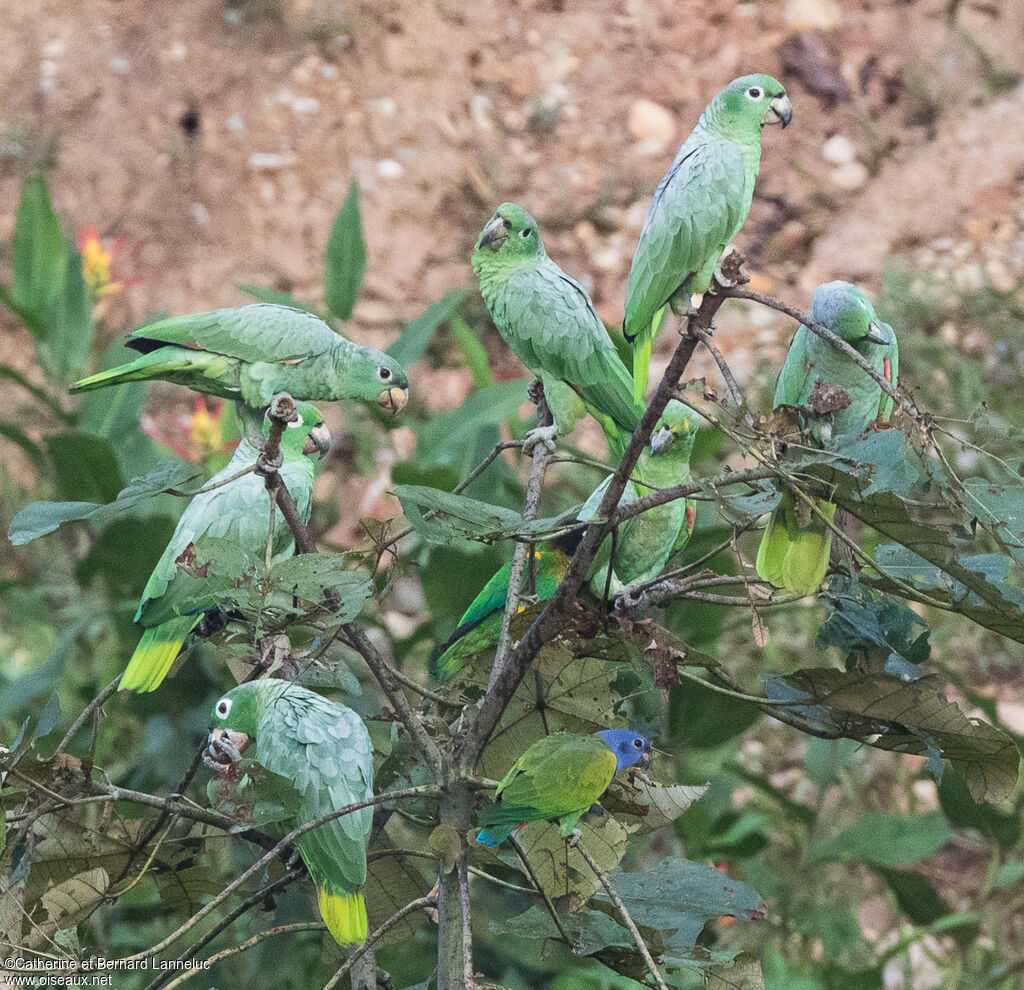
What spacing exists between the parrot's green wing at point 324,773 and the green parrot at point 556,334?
1.39 ft

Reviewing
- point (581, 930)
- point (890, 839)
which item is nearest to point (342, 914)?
point (581, 930)

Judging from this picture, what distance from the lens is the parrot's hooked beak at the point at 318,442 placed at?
999 millimetres

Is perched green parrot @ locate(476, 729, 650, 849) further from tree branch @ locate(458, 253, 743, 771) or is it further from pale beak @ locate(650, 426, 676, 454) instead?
pale beak @ locate(650, 426, 676, 454)

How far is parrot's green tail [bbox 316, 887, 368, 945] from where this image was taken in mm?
644

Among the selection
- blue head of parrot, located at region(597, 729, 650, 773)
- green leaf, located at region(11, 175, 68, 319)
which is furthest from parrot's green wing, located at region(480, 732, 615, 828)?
green leaf, located at region(11, 175, 68, 319)

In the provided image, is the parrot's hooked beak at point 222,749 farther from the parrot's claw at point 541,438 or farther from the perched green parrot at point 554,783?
the parrot's claw at point 541,438

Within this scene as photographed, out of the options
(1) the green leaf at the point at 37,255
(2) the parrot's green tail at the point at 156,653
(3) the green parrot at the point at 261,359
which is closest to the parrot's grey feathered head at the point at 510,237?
(3) the green parrot at the point at 261,359

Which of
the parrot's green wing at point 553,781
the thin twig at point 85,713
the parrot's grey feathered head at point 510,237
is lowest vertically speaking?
the thin twig at point 85,713

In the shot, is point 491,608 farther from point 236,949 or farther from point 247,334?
point 236,949

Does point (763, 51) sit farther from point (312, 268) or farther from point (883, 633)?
point (883, 633)

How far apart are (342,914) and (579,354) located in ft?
1.86

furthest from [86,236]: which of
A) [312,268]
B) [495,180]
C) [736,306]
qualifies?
[736,306]

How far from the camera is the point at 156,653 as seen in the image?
0.99 meters

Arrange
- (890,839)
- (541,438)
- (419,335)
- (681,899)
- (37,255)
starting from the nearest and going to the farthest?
(681,899) → (541,438) → (890,839) → (419,335) → (37,255)
